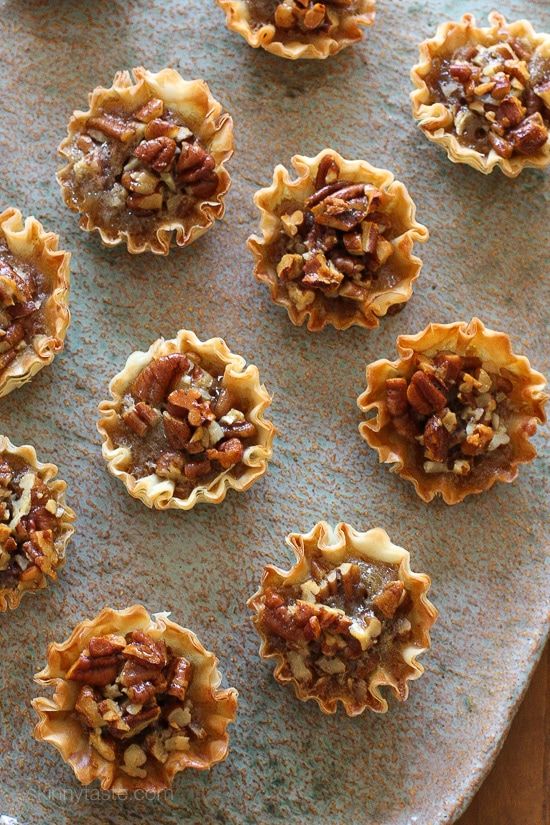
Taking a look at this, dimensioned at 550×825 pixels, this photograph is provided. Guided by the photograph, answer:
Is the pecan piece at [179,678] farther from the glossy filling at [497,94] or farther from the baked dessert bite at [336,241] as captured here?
the glossy filling at [497,94]

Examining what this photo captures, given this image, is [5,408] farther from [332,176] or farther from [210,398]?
[332,176]

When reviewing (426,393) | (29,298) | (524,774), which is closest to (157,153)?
(29,298)

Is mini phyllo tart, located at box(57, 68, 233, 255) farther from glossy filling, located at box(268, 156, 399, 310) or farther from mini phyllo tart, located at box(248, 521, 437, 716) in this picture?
mini phyllo tart, located at box(248, 521, 437, 716)

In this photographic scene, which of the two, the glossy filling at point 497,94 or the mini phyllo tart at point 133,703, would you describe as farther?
the glossy filling at point 497,94

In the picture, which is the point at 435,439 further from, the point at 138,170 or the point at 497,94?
the point at 138,170

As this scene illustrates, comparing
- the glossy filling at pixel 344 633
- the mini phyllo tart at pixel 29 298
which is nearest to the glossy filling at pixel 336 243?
the mini phyllo tart at pixel 29 298

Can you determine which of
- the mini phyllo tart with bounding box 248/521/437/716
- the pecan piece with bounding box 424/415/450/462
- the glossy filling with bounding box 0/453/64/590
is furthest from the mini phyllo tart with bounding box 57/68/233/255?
the mini phyllo tart with bounding box 248/521/437/716

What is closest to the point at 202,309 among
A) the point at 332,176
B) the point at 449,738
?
the point at 332,176
